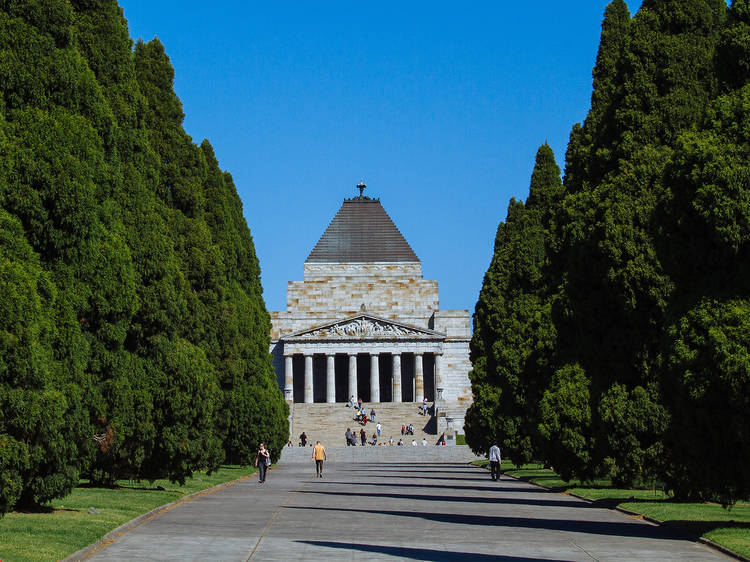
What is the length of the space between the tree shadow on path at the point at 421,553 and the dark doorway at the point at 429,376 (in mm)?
73693

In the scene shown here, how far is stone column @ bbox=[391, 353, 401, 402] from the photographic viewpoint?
278 ft

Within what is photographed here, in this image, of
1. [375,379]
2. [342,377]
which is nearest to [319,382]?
[342,377]

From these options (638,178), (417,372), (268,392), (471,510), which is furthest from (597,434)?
(417,372)

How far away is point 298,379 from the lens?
90938 millimetres

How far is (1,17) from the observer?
17.3 metres

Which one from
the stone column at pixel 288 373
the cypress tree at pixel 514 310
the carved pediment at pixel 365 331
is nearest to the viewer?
the cypress tree at pixel 514 310

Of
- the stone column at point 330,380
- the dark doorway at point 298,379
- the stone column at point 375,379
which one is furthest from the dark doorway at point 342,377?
the stone column at point 375,379

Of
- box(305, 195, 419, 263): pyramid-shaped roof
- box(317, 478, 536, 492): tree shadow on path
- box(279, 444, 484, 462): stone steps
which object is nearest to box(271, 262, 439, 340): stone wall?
box(305, 195, 419, 263): pyramid-shaped roof

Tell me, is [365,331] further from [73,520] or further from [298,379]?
[73,520]

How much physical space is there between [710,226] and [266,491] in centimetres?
1741

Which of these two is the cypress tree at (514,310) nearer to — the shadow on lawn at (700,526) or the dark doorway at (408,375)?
the shadow on lawn at (700,526)

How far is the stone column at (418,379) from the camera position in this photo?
85.9 meters

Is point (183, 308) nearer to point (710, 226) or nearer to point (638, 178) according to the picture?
point (638, 178)

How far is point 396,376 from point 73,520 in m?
69.4
